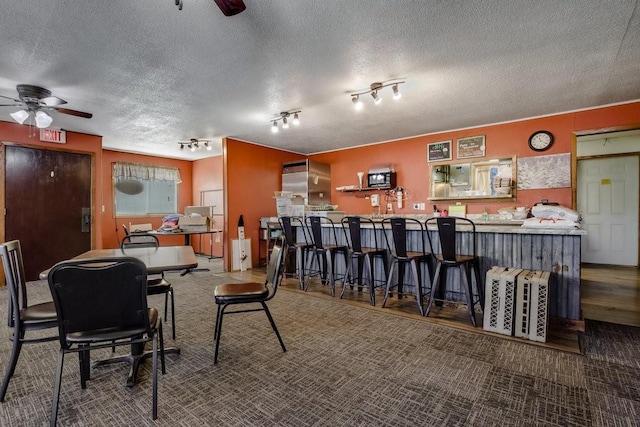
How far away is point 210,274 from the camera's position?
572 cm

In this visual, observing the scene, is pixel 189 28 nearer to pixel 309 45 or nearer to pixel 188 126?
pixel 309 45

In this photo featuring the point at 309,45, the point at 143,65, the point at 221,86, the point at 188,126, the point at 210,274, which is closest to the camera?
the point at 309,45

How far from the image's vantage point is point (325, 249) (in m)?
4.25

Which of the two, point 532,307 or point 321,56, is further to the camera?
point 321,56

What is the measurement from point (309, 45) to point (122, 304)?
241 centimetres

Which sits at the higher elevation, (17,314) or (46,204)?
(46,204)

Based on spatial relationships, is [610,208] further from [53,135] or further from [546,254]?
[53,135]

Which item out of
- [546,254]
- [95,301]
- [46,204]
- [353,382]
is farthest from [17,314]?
[46,204]

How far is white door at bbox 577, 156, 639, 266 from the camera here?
606 cm

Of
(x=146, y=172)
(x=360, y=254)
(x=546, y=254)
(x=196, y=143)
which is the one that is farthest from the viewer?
(x=146, y=172)

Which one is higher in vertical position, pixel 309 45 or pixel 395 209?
pixel 309 45

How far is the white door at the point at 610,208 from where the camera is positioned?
6.06 m

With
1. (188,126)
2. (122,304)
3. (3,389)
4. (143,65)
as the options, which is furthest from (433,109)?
(3,389)

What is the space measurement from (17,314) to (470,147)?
5.95 meters
